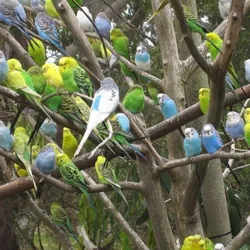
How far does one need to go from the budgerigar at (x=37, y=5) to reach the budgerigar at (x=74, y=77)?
481 millimetres

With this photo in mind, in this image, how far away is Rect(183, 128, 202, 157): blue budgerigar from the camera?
5.62 ft

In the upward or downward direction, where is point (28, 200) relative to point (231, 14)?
downward

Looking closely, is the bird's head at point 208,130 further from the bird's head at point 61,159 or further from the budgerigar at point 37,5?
the budgerigar at point 37,5

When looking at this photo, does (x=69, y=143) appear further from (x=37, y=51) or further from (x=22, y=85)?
(x=22, y=85)

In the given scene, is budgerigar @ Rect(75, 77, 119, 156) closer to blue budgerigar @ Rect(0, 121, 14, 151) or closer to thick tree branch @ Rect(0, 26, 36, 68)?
thick tree branch @ Rect(0, 26, 36, 68)

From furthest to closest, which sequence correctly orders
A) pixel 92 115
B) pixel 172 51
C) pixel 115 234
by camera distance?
1. pixel 115 234
2. pixel 172 51
3. pixel 92 115

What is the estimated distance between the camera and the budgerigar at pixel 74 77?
5.60 ft

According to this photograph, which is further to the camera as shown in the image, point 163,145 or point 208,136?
point 163,145

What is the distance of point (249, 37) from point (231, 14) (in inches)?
94.1

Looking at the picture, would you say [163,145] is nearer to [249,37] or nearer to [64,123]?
[249,37]

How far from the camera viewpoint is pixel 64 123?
1.64 m

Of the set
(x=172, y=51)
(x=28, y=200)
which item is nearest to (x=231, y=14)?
(x=172, y=51)

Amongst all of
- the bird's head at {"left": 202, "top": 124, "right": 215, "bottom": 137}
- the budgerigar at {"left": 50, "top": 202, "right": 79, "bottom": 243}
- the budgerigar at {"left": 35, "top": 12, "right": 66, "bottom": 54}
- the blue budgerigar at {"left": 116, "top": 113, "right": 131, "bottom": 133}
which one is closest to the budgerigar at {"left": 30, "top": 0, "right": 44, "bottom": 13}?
the budgerigar at {"left": 35, "top": 12, "right": 66, "bottom": 54}

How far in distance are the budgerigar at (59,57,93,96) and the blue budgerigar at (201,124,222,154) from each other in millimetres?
381
